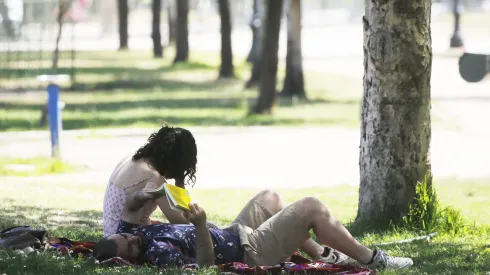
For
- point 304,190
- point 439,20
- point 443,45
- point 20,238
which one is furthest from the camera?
point 439,20

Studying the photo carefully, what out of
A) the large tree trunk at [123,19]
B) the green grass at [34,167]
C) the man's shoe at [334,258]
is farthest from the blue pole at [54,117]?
the large tree trunk at [123,19]

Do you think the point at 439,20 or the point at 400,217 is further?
the point at 439,20

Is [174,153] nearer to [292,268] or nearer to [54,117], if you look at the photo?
[292,268]

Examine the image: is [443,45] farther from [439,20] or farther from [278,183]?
[278,183]

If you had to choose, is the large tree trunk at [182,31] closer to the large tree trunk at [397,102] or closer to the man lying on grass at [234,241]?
the large tree trunk at [397,102]

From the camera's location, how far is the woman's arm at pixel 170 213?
609cm

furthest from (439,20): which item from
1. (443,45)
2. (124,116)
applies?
(124,116)

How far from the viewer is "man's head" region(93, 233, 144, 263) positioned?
5922 millimetres

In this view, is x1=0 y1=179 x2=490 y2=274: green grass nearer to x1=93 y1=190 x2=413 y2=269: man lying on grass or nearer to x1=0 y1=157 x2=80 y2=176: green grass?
x1=93 y1=190 x2=413 y2=269: man lying on grass

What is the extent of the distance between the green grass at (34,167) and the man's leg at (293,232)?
7665mm

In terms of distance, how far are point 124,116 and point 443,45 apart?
23.0 m

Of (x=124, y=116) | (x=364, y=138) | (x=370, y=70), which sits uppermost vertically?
(x=370, y=70)

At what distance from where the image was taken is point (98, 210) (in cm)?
998

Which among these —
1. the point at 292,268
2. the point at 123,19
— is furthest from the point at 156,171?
the point at 123,19
